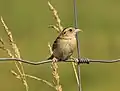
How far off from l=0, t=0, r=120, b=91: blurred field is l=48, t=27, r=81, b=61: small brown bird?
188 centimetres

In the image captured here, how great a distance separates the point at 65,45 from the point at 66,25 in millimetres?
4802

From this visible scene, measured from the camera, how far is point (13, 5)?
29.6 ft

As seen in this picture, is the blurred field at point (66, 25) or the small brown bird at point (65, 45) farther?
the blurred field at point (66, 25)

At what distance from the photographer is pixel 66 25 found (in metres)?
7.80

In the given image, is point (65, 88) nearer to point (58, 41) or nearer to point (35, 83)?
point (35, 83)

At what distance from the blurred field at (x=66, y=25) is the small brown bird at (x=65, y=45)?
1881mm

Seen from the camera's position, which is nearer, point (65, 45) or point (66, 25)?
point (65, 45)

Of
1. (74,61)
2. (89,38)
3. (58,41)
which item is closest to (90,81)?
(89,38)

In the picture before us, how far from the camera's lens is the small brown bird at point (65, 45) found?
296cm

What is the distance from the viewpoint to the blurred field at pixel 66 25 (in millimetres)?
5691

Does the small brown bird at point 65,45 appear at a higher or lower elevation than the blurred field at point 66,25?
higher

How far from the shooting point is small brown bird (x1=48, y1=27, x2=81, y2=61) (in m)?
2.96

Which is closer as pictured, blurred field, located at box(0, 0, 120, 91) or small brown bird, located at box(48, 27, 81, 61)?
small brown bird, located at box(48, 27, 81, 61)

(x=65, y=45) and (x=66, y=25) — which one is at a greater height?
(x=65, y=45)
